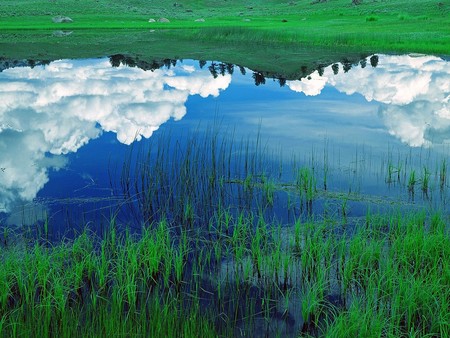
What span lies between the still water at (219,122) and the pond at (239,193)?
81mm

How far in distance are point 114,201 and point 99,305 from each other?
14.0 feet

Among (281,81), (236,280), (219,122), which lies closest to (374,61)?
(281,81)

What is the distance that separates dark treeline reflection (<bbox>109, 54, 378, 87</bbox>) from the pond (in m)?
3.63

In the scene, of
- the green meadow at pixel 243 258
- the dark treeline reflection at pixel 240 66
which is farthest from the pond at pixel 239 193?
the dark treeline reflection at pixel 240 66

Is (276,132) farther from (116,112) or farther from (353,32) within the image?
(353,32)

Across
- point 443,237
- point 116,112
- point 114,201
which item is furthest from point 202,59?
point 443,237

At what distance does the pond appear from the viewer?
24.3 ft

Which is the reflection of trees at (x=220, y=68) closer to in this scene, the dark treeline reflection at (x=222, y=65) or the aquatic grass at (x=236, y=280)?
the dark treeline reflection at (x=222, y=65)

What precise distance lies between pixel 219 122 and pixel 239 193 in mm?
7918

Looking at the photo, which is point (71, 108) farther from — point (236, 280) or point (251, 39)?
point (251, 39)

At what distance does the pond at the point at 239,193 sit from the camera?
7.42 m

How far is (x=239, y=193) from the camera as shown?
37.7 feet

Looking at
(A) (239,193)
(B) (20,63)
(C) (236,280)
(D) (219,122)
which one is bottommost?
(C) (236,280)

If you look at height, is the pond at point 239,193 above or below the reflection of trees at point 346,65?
below
